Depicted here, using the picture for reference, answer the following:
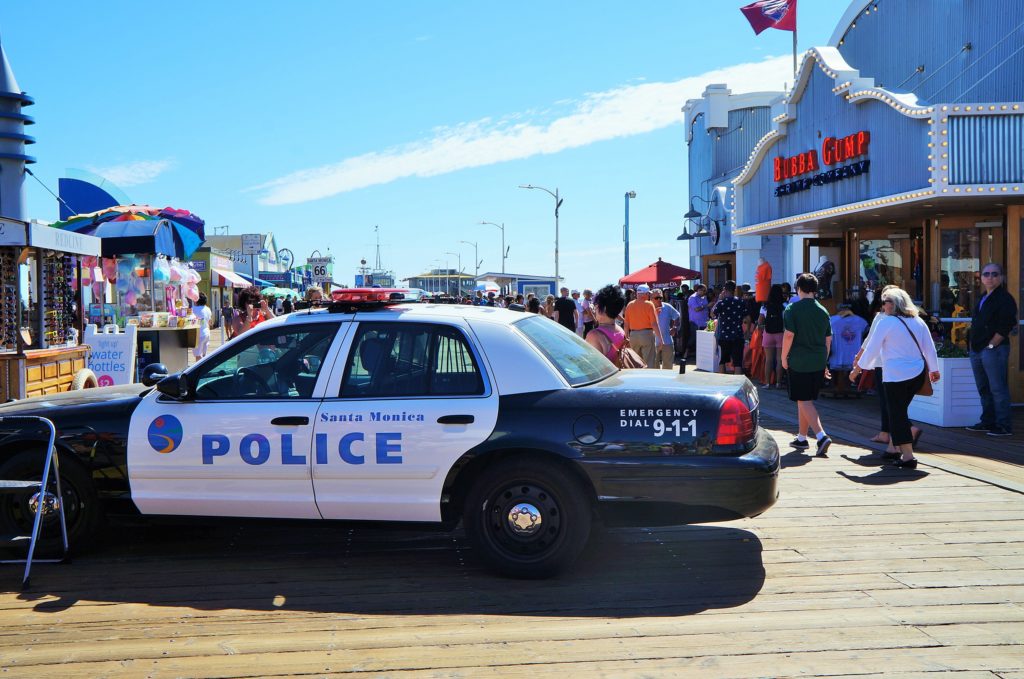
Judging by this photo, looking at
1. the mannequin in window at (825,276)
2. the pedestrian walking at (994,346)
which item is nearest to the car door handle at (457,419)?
the pedestrian walking at (994,346)

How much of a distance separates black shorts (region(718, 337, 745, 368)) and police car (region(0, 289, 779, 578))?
37.2ft

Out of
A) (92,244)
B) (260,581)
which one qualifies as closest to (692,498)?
(260,581)

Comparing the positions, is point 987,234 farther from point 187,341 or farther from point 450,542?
point 187,341

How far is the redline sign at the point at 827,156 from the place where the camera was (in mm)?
15547

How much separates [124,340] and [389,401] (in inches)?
361

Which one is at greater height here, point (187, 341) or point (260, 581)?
point (187, 341)

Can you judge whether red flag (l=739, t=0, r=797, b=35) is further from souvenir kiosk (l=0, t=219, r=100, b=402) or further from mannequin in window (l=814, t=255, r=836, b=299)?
souvenir kiosk (l=0, t=219, r=100, b=402)

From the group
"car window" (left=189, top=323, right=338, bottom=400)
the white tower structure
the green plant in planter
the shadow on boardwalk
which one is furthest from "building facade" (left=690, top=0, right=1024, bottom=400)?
the white tower structure

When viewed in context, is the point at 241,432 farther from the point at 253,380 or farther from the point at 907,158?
the point at 907,158

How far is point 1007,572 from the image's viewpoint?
17.8 ft

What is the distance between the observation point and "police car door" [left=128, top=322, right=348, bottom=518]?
5.47m

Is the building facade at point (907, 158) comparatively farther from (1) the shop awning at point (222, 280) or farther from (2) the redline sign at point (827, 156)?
(1) the shop awning at point (222, 280)

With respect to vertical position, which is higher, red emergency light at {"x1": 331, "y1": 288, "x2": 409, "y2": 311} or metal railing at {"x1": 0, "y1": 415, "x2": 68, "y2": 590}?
red emergency light at {"x1": 331, "y1": 288, "x2": 409, "y2": 311}

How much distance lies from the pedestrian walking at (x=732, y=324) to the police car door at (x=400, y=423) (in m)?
12.2
